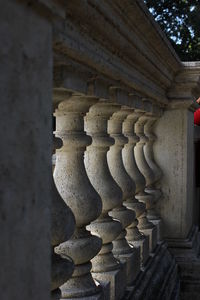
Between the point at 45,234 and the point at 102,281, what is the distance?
44.9 inches

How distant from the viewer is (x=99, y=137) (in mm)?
2484

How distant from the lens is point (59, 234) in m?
1.74

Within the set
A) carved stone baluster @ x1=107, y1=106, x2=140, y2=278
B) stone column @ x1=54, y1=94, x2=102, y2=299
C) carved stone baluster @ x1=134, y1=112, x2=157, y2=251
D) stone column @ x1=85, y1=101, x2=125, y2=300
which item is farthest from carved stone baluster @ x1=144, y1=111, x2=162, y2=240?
stone column @ x1=54, y1=94, x2=102, y2=299

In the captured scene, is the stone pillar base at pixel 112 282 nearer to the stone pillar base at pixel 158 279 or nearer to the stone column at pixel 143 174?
the stone pillar base at pixel 158 279

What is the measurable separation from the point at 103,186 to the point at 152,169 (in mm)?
1562

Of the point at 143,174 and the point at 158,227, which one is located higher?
the point at 143,174

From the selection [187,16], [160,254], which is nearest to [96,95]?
[160,254]

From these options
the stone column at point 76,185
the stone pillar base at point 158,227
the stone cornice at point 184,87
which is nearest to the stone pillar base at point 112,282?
the stone column at point 76,185

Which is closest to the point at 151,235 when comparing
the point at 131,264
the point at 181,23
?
the point at 131,264

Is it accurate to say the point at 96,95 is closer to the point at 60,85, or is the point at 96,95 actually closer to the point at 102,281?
the point at 60,85

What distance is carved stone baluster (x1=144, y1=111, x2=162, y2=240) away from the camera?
4.05 m

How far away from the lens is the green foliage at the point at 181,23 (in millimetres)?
18375

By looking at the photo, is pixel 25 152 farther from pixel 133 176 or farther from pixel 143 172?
pixel 143 172

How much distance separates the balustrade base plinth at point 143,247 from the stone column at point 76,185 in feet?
3.35
